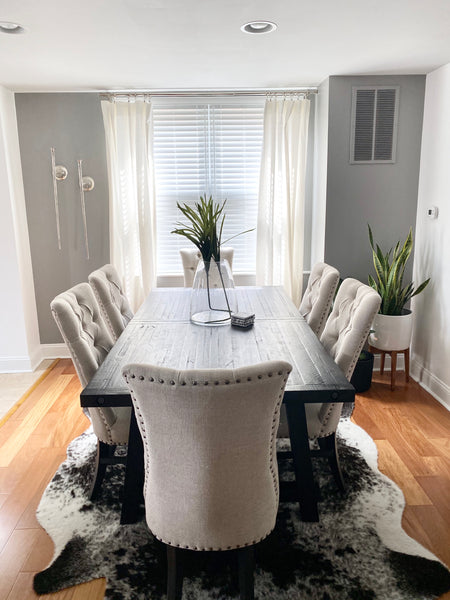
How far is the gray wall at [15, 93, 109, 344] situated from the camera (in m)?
3.94

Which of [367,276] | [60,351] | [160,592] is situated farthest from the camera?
[60,351]

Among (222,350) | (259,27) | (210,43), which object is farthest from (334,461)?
(210,43)

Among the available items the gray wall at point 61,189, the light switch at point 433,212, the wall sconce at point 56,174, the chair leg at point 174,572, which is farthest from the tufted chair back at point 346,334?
the wall sconce at point 56,174

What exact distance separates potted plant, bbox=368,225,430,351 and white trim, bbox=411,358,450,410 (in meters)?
0.30

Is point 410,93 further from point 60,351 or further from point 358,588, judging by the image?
point 60,351

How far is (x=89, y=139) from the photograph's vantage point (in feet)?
13.1

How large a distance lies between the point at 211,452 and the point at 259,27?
2.06m

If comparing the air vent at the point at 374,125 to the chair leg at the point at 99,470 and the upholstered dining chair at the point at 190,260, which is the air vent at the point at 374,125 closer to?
the upholstered dining chair at the point at 190,260

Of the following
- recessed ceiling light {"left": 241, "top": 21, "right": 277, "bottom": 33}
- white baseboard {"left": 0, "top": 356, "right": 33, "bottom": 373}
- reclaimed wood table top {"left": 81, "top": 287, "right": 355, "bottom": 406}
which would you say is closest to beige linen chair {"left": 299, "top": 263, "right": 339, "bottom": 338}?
reclaimed wood table top {"left": 81, "top": 287, "right": 355, "bottom": 406}

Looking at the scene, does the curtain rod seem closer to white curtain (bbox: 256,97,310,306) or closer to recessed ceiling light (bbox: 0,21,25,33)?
white curtain (bbox: 256,97,310,306)

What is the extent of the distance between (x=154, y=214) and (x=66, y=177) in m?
0.81

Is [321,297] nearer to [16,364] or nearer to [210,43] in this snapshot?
[210,43]

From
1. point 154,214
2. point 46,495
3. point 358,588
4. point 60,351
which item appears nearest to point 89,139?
point 154,214

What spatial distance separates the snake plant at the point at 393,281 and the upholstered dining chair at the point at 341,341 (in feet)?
3.82
